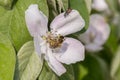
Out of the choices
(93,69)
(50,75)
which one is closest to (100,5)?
(93,69)

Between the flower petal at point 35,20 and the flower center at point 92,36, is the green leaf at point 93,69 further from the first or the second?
the flower petal at point 35,20

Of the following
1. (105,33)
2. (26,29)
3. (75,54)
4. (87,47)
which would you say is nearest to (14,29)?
(26,29)

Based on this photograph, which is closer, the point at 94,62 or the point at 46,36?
the point at 46,36

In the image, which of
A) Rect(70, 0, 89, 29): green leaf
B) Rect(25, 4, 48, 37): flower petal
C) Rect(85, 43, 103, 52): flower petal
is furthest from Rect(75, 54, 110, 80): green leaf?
Rect(25, 4, 48, 37): flower petal

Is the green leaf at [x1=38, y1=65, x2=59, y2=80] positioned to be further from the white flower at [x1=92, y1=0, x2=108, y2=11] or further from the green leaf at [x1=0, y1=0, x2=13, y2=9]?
the white flower at [x1=92, y1=0, x2=108, y2=11]

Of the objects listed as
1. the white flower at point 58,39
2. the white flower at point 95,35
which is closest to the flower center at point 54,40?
the white flower at point 58,39

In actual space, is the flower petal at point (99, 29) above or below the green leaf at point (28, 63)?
below

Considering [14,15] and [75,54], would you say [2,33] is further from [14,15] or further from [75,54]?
[75,54]
